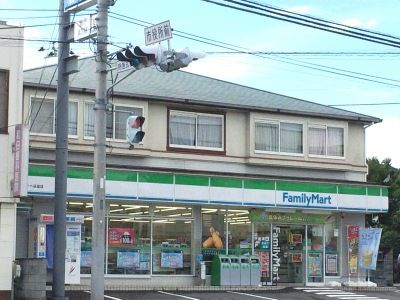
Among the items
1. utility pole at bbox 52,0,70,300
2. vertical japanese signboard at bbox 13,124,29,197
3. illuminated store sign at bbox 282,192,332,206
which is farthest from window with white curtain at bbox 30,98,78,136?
illuminated store sign at bbox 282,192,332,206

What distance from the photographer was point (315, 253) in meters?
27.3

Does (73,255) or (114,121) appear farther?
(114,121)

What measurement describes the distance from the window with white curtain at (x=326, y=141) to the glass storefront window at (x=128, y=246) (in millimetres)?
7514

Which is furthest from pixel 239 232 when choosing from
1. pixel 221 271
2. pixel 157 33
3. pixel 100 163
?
pixel 157 33

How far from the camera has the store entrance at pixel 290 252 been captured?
26731 mm

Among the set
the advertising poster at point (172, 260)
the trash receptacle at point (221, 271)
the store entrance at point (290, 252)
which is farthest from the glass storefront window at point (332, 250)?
the advertising poster at point (172, 260)

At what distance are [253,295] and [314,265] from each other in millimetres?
5011

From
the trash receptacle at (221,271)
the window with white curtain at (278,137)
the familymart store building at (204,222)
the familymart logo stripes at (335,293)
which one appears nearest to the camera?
the familymart store building at (204,222)

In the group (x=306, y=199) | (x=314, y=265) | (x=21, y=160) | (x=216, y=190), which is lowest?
(x=314, y=265)

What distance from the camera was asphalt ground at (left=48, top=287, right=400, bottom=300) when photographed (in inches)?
836

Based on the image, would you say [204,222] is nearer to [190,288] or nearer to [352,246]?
[190,288]

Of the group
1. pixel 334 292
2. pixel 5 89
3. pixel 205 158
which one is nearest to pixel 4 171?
pixel 5 89

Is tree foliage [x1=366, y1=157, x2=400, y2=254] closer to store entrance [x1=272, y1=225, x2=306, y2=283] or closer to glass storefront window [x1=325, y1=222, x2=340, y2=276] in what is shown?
glass storefront window [x1=325, y1=222, x2=340, y2=276]

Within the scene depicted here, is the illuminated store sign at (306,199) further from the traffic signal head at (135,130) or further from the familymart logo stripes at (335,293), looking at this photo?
the traffic signal head at (135,130)
